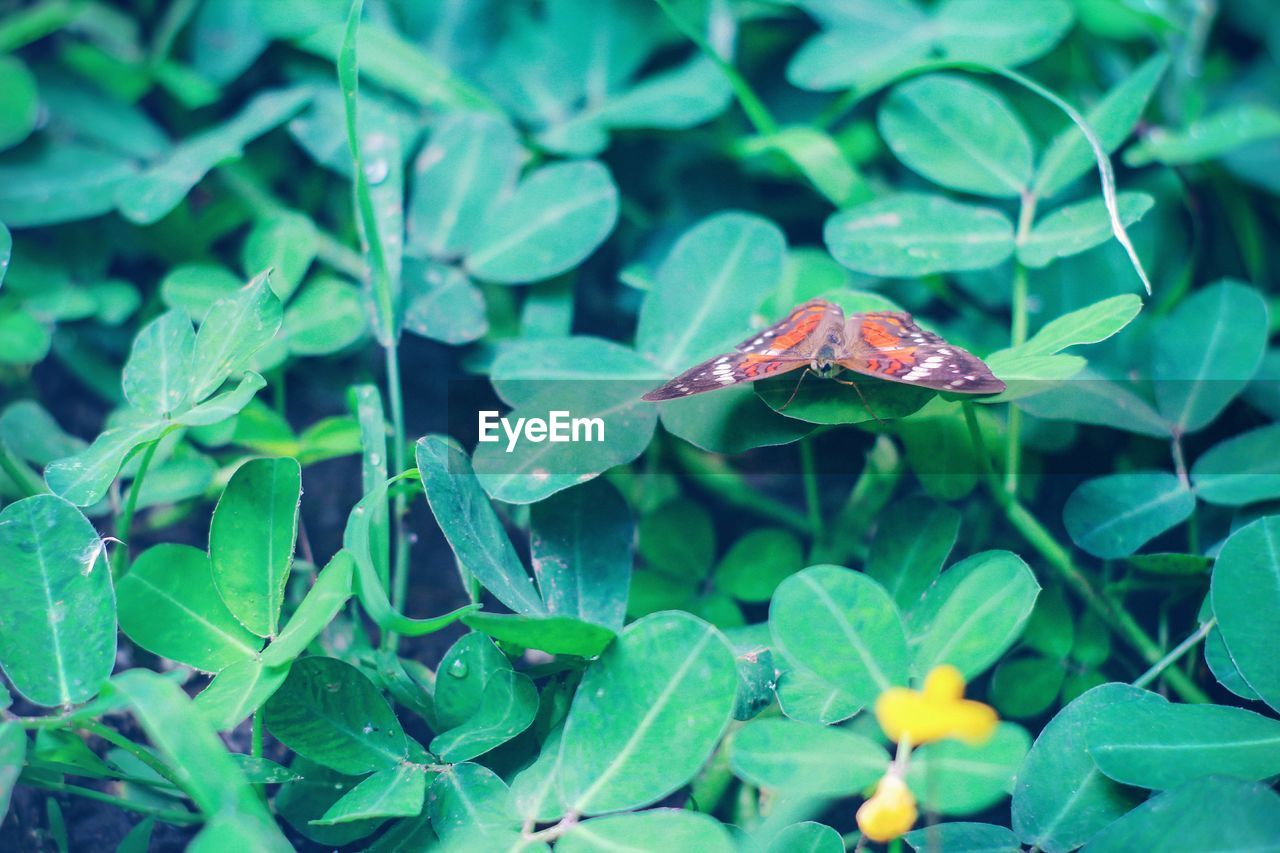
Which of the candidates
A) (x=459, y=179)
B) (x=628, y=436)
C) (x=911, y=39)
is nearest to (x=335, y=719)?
(x=628, y=436)

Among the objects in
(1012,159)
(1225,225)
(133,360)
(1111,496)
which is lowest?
Answer: (1111,496)

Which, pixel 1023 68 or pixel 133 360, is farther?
pixel 1023 68

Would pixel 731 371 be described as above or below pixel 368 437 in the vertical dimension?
above

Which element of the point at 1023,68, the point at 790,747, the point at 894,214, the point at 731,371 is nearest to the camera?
the point at 790,747

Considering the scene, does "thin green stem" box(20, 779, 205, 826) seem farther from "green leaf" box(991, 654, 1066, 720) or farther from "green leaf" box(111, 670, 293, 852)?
"green leaf" box(991, 654, 1066, 720)

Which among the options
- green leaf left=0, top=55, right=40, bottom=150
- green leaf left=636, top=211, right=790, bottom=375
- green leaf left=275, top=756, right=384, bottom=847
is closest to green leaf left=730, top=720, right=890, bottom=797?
green leaf left=275, top=756, right=384, bottom=847

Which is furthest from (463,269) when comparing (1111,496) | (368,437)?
(1111,496)

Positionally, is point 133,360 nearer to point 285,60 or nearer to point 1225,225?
point 285,60
